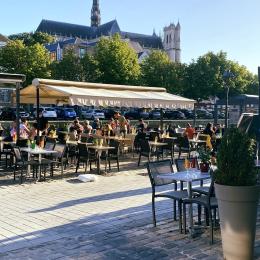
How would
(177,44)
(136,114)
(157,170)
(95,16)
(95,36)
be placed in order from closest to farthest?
(157,170) → (136,114) → (95,36) → (95,16) → (177,44)

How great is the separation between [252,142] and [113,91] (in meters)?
9.91

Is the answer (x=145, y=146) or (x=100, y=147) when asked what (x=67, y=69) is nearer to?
(x=145, y=146)

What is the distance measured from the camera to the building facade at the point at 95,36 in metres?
95.4

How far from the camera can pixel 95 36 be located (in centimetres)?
11406

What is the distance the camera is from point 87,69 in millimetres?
46000

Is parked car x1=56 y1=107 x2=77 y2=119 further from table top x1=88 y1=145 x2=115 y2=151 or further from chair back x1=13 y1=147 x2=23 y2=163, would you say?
chair back x1=13 y1=147 x2=23 y2=163

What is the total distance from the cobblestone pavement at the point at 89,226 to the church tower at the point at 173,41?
131m

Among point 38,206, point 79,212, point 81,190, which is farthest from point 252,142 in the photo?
point 81,190

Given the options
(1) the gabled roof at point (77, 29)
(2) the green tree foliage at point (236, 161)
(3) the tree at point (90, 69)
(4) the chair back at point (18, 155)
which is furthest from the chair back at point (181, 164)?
(1) the gabled roof at point (77, 29)

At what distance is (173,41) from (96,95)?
130 metres

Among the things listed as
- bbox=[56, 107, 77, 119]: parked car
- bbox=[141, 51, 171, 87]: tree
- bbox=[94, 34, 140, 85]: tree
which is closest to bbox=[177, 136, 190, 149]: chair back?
bbox=[56, 107, 77, 119]: parked car

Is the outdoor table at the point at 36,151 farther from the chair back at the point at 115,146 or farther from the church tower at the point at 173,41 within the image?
the church tower at the point at 173,41

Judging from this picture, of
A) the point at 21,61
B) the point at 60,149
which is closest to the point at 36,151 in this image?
the point at 60,149

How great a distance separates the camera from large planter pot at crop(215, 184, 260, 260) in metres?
4.34
